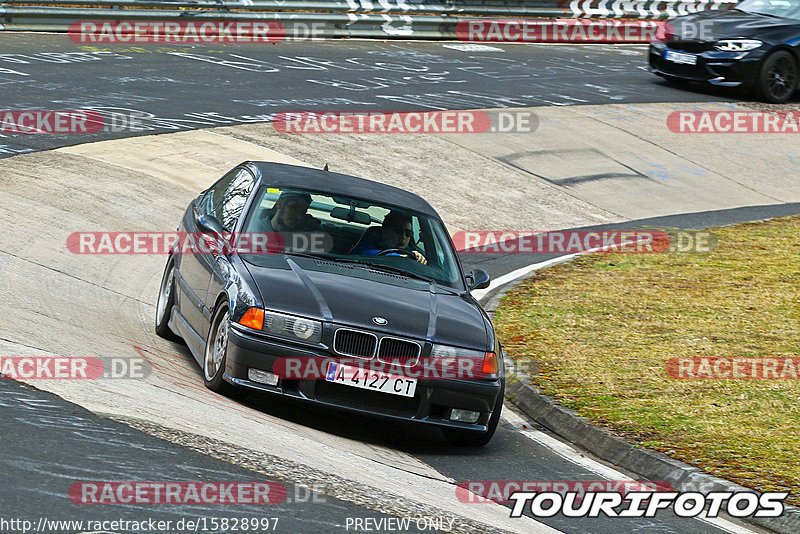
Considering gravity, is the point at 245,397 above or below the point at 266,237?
below

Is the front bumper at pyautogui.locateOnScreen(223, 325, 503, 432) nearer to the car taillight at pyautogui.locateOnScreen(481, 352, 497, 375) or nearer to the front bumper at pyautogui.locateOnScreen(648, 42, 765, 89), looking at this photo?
the car taillight at pyautogui.locateOnScreen(481, 352, 497, 375)

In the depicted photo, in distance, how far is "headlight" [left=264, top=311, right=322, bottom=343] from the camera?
7086mm

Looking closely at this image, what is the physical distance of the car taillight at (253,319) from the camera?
7.14m

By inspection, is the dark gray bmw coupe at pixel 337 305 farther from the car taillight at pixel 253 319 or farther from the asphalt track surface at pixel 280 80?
the asphalt track surface at pixel 280 80

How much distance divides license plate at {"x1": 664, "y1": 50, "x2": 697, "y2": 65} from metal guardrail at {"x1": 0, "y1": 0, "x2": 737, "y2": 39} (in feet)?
18.7

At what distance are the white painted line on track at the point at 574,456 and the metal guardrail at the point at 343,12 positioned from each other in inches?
590

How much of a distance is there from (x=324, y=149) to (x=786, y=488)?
1064 centimetres

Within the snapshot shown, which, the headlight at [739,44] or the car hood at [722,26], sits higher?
the car hood at [722,26]

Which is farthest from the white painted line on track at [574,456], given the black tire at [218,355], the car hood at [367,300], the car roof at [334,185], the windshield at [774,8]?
the windshield at [774,8]

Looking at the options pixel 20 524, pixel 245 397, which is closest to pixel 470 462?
pixel 245 397

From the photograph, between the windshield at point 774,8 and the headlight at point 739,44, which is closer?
the headlight at point 739,44

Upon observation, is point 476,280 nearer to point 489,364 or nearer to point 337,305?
point 489,364

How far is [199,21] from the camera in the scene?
22.7 meters

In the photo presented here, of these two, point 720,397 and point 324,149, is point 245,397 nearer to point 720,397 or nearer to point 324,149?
point 720,397
